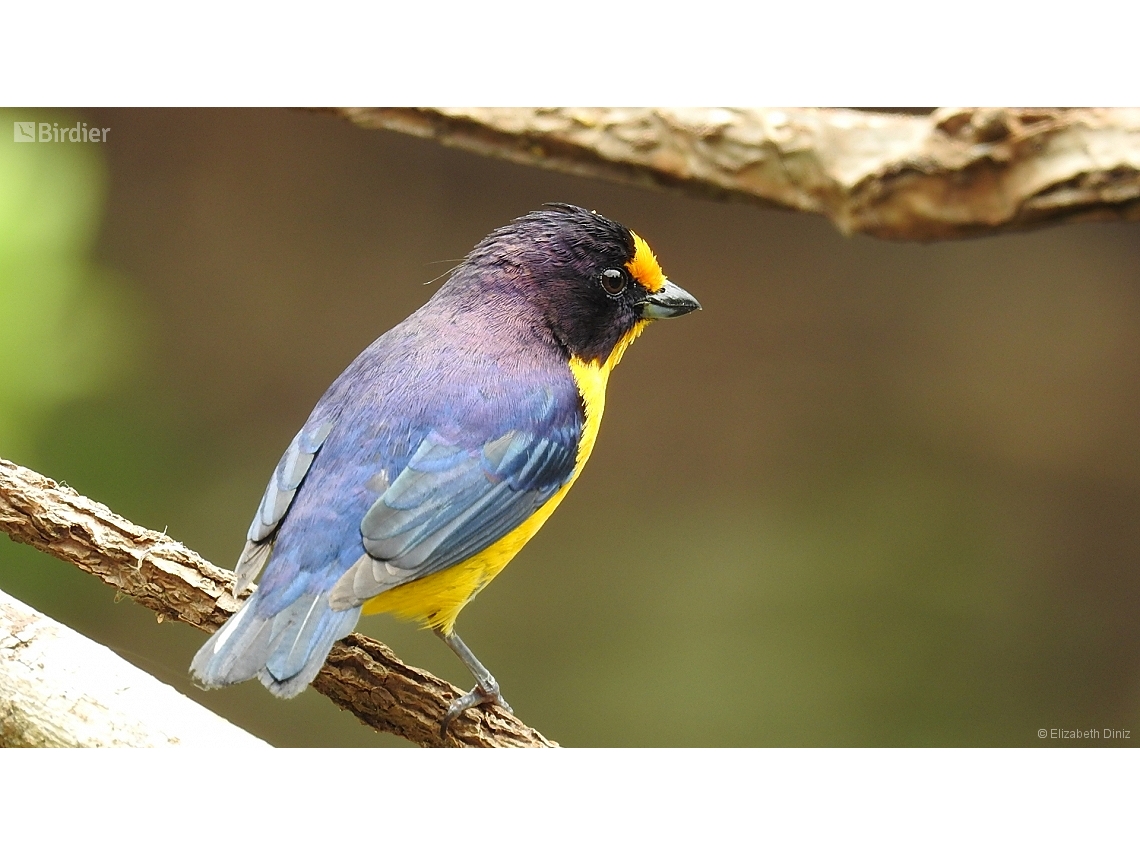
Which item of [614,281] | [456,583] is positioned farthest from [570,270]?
[456,583]

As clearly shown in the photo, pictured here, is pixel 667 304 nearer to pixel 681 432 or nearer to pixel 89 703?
pixel 681 432

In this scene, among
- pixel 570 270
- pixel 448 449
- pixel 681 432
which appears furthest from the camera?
pixel 681 432

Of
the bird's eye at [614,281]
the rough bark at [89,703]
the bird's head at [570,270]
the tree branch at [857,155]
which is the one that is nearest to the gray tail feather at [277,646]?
the rough bark at [89,703]

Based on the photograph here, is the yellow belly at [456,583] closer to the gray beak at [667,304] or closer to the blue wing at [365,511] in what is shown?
the blue wing at [365,511]

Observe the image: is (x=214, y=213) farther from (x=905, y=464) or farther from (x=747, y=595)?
(x=905, y=464)

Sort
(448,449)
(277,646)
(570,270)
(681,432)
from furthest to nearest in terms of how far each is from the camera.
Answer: (681,432) < (570,270) < (448,449) < (277,646)
